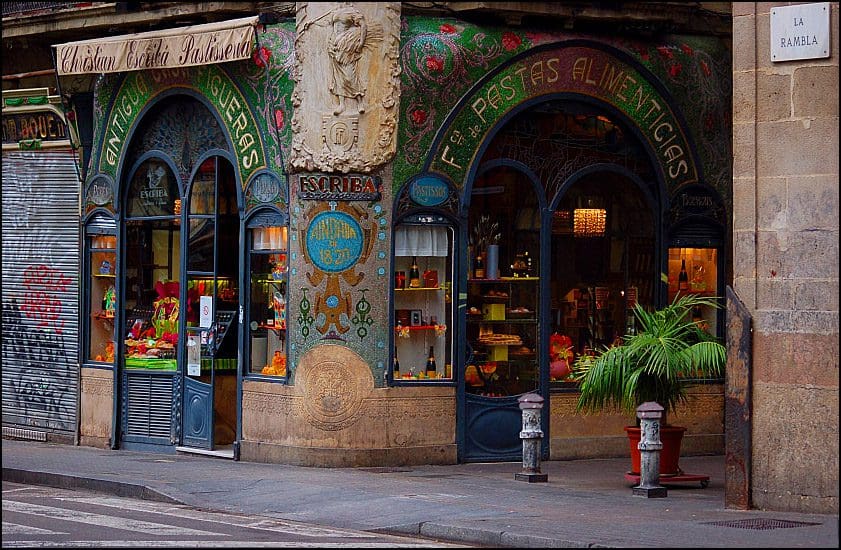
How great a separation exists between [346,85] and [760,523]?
7.43 metres

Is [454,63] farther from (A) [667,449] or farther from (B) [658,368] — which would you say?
(A) [667,449]

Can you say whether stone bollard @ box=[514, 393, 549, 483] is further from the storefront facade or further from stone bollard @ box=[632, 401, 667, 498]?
the storefront facade

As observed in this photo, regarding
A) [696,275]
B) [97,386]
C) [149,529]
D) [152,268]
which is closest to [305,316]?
[152,268]

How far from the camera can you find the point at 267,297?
17.8m

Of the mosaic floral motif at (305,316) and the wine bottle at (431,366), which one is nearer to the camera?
the mosaic floral motif at (305,316)

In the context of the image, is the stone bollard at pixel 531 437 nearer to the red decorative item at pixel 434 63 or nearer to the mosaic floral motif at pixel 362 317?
the mosaic floral motif at pixel 362 317

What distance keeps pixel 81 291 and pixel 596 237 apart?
743cm

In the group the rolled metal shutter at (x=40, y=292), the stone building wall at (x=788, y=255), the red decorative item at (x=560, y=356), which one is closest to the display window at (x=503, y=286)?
the red decorative item at (x=560, y=356)

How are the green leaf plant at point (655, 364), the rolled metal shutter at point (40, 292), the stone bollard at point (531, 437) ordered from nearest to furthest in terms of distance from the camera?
the green leaf plant at point (655, 364) → the stone bollard at point (531, 437) → the rolled metal shutter at point (40, 292)

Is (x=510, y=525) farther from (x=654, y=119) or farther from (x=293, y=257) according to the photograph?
(x=654, y=119)

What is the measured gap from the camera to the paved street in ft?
37.2

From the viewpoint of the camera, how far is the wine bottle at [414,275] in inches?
685

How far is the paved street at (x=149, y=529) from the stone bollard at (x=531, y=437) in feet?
11.3

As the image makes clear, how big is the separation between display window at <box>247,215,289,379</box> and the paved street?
3.35m
